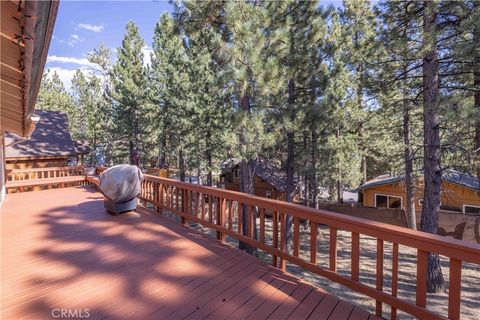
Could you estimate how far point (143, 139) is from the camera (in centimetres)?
2097

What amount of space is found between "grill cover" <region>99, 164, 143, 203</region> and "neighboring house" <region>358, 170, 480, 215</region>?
11585 millimetres

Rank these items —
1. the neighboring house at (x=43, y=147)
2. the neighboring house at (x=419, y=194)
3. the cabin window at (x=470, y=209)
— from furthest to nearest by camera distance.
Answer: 1. the cabin window at (x=470, y=209)
2. the neighboring house at (x=419, y=194)
3. the neighboring house at (x=43, y=147)

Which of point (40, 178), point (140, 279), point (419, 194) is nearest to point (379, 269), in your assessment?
point (140, 279)

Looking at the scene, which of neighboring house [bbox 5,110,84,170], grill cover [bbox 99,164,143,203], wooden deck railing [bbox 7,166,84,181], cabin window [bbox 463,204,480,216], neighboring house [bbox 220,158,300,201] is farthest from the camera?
neighboring house [bbox 220,158,300,201]

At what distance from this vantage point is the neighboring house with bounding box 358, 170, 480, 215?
12836 mm

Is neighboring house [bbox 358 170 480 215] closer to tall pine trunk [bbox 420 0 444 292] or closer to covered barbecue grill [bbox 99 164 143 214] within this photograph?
tall pine trunk [bbox 420 0 444 292]

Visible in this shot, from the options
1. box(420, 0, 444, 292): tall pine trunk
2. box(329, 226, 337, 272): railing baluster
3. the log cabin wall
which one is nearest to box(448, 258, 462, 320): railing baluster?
box(329, 226, 337, 272): railing baluster

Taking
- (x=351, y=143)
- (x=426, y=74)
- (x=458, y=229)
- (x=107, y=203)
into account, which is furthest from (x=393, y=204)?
(x=107, y=203)

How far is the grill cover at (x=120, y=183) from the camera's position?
4.48 metres

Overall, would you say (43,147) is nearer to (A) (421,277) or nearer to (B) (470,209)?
(A) (421,277)

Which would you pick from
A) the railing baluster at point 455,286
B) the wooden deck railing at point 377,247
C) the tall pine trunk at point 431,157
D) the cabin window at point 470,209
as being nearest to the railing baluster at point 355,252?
the wooden deck railing at point 377,247

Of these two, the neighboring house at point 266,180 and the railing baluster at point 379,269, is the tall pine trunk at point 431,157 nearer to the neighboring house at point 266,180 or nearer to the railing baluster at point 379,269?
the railing baluster at point 379,269

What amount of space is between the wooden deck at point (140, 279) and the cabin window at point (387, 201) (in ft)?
49.6

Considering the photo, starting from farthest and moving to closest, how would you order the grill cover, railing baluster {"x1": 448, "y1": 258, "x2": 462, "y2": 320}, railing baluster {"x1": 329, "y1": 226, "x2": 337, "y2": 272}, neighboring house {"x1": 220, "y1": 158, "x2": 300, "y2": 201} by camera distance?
neighboring house {"x1": 220, "y1": 158, "x2": 300, "y2": 201} → the grill cover → railing baluster {"x1": 329, "y1": 226, "x2": 337, "y2": 272} → railing baluster {"x1": 448, "y1": 258, "x2": 462, "y2": 320}
